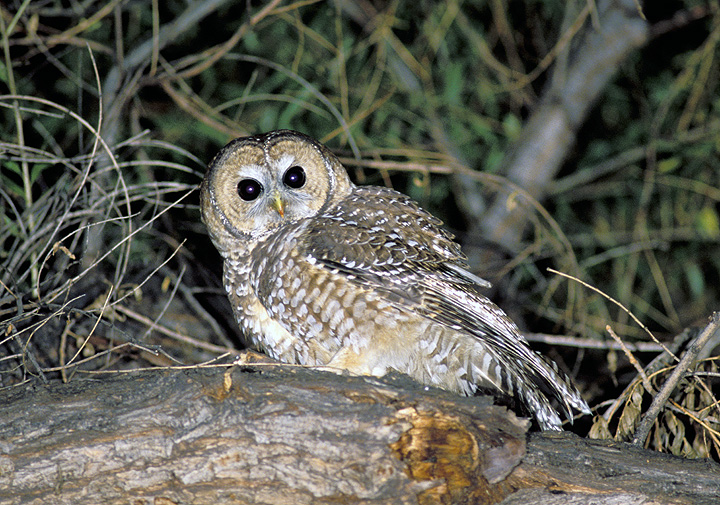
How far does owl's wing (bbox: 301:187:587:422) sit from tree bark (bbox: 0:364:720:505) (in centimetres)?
54

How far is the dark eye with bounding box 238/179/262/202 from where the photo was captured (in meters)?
3.10

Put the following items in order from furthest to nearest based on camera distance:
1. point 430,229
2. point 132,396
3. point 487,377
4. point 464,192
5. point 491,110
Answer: point 491,110 < point 464,192 < point 430,229 < point 487,377 < point 132,396

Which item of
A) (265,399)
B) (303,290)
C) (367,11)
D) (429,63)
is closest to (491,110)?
(429,63)

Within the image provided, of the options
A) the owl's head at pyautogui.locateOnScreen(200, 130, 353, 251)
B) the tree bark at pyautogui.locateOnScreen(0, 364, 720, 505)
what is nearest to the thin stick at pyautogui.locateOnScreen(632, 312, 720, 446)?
the tree bark at pyautogui.locateOnScreen(0, 364, 720, 505)

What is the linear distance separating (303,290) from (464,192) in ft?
8.09

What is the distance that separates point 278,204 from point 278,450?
133 cm

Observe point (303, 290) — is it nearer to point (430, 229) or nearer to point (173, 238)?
point (430, 229)

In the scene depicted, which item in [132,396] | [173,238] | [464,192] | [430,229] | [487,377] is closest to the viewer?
[132,396]

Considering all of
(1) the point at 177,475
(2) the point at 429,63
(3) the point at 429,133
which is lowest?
(1) the point at 177,475

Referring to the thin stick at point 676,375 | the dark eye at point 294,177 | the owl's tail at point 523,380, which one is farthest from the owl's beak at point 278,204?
the thin stick at point 676,375

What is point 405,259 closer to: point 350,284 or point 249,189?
point 350,284

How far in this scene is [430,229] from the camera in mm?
3141

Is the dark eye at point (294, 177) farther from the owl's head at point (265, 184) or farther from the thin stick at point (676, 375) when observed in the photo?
the thin stick at point (676, 375)

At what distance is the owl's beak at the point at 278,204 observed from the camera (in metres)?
3.00
